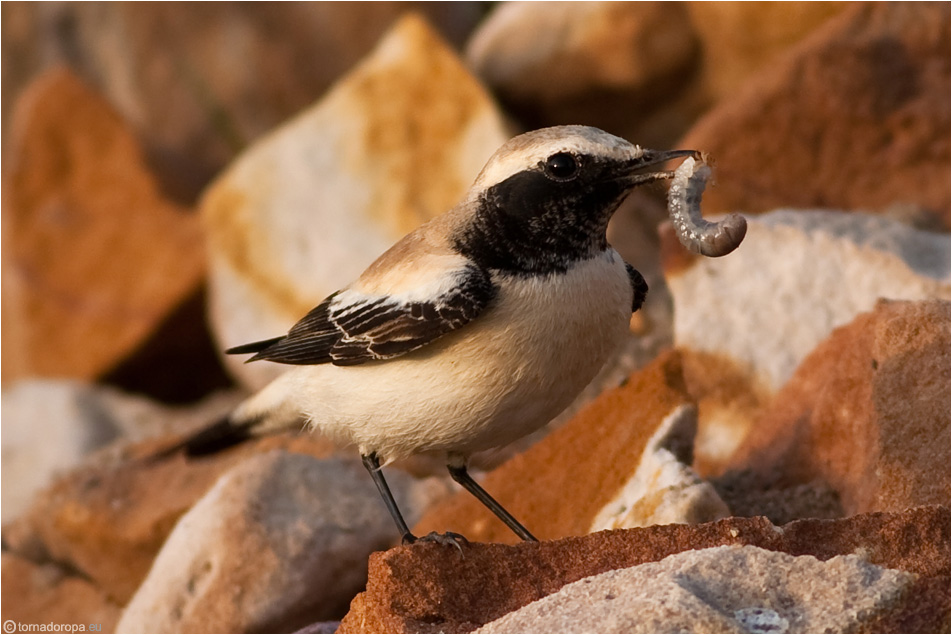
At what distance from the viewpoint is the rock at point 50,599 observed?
20.3 ft

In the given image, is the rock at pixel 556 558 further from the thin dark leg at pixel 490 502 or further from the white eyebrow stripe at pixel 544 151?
the white eyebrow stripe at pixel 544 151

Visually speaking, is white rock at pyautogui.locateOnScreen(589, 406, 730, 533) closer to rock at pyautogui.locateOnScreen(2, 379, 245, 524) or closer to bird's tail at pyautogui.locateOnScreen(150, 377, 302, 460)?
bird's tail at pyautogui.locateOnScreen(150, 377, 302, 460)

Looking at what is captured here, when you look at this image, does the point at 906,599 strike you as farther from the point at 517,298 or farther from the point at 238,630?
the point at 238,630

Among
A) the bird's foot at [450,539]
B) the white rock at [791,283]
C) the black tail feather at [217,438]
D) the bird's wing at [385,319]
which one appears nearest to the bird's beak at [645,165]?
the bird's wing at [385,319]

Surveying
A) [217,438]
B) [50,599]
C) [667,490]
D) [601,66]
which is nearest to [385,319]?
[667,490]

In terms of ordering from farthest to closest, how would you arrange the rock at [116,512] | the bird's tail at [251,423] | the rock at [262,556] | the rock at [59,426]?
1. the rock at [59,426]
2. the rock at [116,512]
3. the bird's tail at [251,423]
4. the rock at [262,556]

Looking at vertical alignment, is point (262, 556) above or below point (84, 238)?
below

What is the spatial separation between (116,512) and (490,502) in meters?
2.58

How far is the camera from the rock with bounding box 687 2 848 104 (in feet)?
29.9

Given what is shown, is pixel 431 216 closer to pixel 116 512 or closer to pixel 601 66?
pixel 601 66

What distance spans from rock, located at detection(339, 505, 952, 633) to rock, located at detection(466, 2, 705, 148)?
6.19 m

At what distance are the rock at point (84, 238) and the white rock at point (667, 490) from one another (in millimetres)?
5997

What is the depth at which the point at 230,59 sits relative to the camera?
474 inches

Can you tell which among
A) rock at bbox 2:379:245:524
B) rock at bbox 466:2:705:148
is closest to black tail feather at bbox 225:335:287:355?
rock at bbox 2:379:245:524
